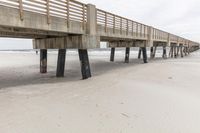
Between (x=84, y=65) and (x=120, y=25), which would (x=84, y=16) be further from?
(x=120, y=25)

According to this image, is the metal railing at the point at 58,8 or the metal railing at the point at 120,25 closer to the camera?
the metal railing at the point at 58,8

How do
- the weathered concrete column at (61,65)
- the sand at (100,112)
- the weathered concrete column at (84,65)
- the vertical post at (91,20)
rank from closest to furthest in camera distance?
1. the sand at (100,112)
2. the weathered concrete column at (84,65)
3. the vertical post at (91,20)
4. the weathered concrete column at (61,65)

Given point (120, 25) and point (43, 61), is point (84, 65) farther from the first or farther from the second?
point (120, 25)

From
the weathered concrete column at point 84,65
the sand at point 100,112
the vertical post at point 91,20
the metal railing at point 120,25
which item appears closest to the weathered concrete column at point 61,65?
the weathered concrete column at point 84,65

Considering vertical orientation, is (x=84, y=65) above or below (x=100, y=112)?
above

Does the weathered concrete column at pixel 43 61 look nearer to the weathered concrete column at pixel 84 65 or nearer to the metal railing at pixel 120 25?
the weathered concrete column at pixel 84 65

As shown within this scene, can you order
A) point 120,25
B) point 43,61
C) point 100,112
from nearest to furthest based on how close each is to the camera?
point 100,112 < point 43,61 < point 120,25

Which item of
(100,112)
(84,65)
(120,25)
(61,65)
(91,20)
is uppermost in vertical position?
(120,25)

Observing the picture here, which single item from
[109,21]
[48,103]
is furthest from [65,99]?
[109,21]

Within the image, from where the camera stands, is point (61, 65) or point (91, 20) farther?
point (61, 65)

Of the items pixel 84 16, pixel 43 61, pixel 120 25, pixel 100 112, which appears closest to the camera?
pixel 100 112

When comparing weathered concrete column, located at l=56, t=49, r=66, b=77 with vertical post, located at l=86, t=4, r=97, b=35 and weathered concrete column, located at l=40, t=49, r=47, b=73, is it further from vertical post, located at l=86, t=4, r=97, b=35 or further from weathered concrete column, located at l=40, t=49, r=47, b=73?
vertical post, located at l=86, t=4, r=97, b=35

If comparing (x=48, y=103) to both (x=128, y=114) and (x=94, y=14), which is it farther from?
(x=94, y=14)

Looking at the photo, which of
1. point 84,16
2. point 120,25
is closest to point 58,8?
point 84,16
